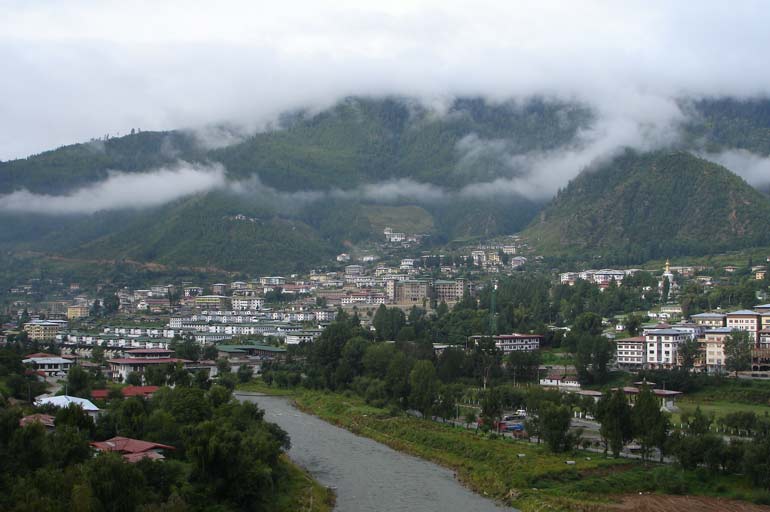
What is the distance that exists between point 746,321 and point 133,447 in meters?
39.6

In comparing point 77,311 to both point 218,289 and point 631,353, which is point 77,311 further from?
point 631,353

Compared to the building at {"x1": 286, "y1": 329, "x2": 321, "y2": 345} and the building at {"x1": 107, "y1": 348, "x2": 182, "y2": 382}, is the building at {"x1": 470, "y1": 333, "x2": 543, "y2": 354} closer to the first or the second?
the building at {"x1": 107, "y1": 348, "x2": 182, "y2": 382}

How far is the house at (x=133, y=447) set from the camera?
29439 mm

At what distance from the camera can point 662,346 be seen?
187 feet

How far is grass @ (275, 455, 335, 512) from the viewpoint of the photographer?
31.6m

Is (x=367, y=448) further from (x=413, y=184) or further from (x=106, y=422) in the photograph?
(x=413, y=184)

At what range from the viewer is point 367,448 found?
43.2 m

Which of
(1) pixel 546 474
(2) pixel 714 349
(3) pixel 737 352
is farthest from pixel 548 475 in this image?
(2) pixel 714 349

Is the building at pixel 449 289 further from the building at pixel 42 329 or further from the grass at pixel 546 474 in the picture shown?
the grass at pixel 546 474

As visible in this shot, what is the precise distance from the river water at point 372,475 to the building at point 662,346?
63.9 feet

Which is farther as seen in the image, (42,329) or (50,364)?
(42,329)

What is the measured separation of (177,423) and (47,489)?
36.2ft

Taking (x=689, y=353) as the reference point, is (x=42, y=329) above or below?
below

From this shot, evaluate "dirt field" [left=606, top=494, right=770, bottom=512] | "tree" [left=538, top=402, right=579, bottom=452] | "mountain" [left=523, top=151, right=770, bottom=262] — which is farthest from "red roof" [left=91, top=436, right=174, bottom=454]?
"mountain" [left=523, top=151, right=770, bottom=262]
